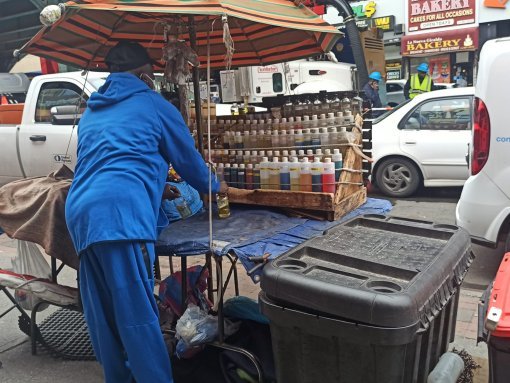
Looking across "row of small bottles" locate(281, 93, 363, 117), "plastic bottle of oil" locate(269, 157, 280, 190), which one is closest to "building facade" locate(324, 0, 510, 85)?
"row of small bottles" locate(281, 93, 363, 117)

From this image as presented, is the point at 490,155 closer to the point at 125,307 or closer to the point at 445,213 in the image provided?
the point at 445,213

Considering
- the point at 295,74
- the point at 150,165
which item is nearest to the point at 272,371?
the point at 150,165

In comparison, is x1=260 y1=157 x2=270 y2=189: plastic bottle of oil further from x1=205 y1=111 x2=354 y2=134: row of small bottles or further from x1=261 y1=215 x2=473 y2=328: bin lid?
x1=261 y1=215 x2=473 y2=328: bin lid

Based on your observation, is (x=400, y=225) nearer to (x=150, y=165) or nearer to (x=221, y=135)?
(x=150, y=165)

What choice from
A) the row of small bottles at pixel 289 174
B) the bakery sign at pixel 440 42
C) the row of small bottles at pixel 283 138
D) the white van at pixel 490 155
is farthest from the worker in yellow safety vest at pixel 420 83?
the bakery sign at pixel 440 42

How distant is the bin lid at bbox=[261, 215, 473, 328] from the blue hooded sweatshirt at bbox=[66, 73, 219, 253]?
76 centimetres

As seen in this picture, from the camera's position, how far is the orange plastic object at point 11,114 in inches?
309

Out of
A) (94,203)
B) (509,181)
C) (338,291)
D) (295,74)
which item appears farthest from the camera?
(295,74)

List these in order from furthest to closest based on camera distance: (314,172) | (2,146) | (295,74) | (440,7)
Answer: (440,7) → (295,74) → (2,146) → (314,172)

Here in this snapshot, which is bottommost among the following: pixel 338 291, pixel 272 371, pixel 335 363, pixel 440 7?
pixel 272 371

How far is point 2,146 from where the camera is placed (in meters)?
7.50

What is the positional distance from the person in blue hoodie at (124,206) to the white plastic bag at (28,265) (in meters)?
1.14

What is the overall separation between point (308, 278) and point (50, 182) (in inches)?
79.4

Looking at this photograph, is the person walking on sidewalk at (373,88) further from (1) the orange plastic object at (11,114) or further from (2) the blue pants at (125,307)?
(2) the blue pants at (125,307)
